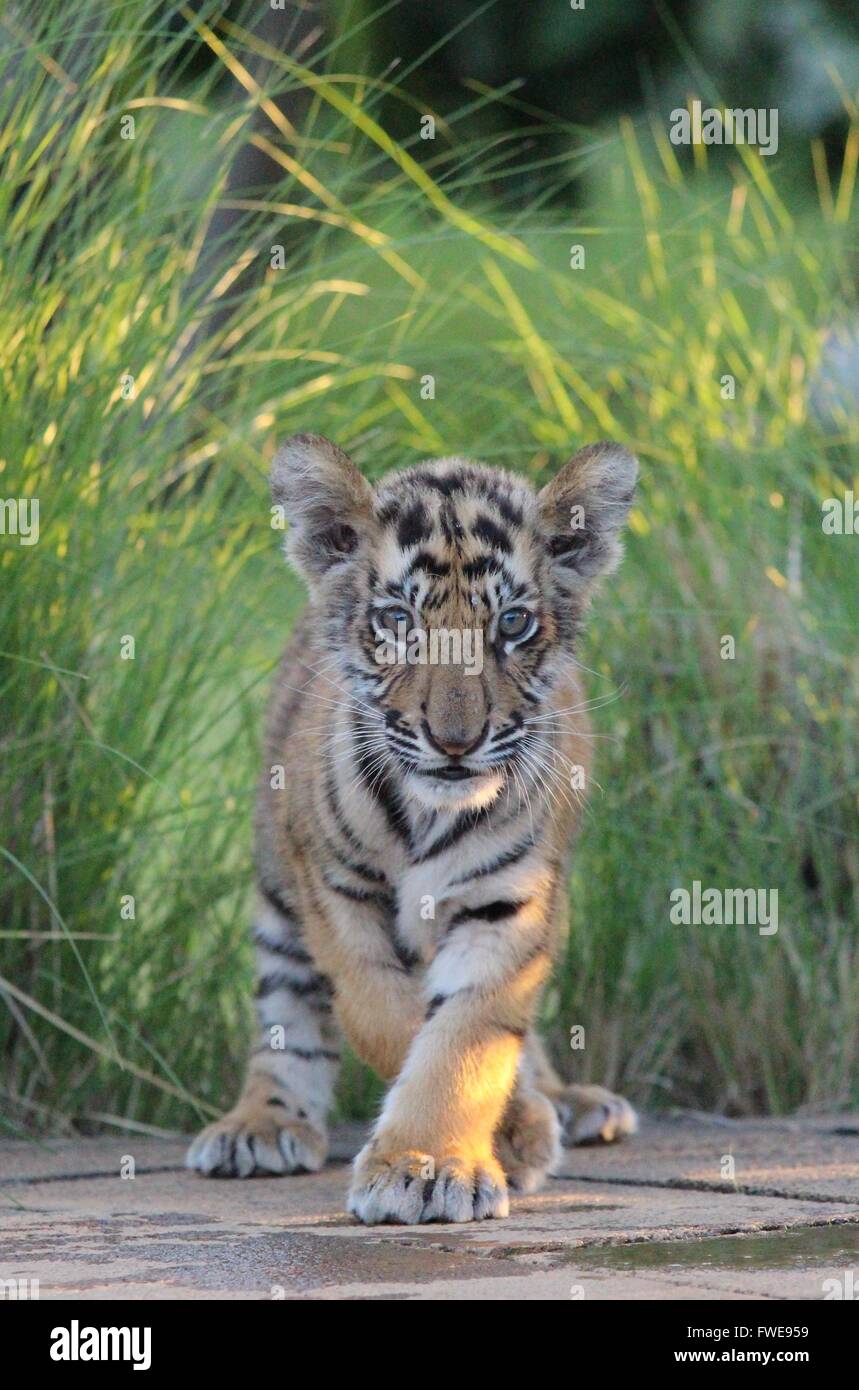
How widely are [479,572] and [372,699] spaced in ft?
1.08

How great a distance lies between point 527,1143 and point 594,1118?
60cm

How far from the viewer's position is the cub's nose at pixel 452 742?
3.56 meters

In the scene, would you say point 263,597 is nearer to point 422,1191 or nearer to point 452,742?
point 452,742

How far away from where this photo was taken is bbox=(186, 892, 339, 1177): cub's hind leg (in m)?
4.18

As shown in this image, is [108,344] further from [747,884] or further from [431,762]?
[747,884]

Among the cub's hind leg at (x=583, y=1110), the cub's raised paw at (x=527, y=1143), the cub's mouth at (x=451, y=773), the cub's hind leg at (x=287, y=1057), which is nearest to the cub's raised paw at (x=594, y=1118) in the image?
the cub's hind leg at (x=583, y=1110)

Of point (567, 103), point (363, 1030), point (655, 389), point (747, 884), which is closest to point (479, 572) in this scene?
point (363, 1030)

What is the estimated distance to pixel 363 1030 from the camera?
3.88m

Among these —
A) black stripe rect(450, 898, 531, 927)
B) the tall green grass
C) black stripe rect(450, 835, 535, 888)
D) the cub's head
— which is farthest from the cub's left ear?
black stripe rect(450, 898, 531, 927)

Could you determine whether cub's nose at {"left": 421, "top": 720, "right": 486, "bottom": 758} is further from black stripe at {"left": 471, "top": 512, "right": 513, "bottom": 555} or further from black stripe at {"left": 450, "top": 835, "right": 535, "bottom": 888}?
black stripe at {"left": 471, "top": 512, "right": 513, "bottom": 555}

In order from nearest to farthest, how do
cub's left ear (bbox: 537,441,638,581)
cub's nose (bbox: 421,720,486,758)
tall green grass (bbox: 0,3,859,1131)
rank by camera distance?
1. cub's nose (bbox: 421,720,486,758)
2. cub's left ear (bbox: 537,441,638,581)
3. tall green grass (bbox: 0,3,859,1131)

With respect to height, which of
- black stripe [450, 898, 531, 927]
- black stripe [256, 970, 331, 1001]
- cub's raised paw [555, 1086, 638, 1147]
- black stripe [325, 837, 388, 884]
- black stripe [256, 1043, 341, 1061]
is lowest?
cub's raised paw [555, 1086, 638, 1147]

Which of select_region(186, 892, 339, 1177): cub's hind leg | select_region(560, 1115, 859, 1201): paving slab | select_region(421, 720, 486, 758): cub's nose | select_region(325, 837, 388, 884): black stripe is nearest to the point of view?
select_region(421, 720, 486, 758): cub's nose

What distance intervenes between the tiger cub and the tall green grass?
40 cm
